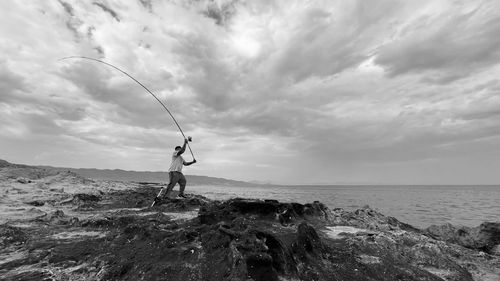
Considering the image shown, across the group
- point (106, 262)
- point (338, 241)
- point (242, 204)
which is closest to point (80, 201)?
point (242, 204)

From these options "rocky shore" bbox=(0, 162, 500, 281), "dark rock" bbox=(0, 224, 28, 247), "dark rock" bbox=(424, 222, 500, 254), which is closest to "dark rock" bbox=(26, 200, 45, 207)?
"rocky shore" bbox=(0, 162, 500, 281)

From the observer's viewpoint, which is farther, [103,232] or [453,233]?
[453,233]

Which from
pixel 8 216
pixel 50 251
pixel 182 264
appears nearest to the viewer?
pixel 182 264

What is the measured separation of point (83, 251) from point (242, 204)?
4.73 metres

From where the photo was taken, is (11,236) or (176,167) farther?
(176,167)

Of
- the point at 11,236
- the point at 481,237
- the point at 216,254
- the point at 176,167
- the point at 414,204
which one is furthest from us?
the point at 414,204

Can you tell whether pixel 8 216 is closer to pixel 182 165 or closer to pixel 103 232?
pixel 103 232

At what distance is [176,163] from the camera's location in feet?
43.4

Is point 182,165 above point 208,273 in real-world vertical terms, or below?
above

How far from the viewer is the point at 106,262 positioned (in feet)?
15.4

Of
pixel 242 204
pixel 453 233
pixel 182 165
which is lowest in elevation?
pixel 453 233

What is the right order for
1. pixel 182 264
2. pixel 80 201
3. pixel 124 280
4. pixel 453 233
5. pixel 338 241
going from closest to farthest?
pixel 124 280, pixel 182 264, pixel 338 241, pixel 453 233, pixel 80 201

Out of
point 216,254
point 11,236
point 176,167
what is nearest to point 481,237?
point 216,254

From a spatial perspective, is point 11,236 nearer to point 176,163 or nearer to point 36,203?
point 36,203
